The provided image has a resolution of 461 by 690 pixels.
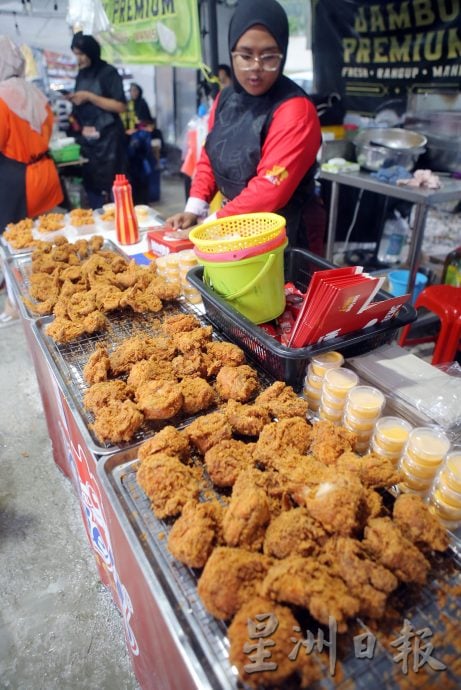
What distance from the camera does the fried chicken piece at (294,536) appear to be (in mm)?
1085

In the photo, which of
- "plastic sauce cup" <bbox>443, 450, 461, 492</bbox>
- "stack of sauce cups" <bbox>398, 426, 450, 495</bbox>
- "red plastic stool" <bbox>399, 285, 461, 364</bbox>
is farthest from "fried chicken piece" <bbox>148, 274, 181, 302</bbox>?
Result: "red plastic stool" <bbox>399, 285, 461, 364</bbox>

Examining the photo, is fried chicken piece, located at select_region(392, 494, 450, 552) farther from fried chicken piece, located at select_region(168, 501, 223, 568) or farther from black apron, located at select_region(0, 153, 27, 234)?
black apron, located at select_region(0, 153, 27, 234)

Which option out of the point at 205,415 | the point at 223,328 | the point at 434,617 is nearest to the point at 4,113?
the point at 223,328

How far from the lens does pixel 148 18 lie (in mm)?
5691

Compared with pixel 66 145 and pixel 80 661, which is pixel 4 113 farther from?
pixel 80 661

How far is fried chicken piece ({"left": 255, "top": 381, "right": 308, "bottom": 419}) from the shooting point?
58.8 inches

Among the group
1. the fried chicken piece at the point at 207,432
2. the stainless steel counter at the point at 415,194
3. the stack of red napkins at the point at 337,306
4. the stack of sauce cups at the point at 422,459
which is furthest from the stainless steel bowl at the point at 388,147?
the fried chicken piece at the point at 207,432

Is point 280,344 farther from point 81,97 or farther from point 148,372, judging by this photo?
point 81,97

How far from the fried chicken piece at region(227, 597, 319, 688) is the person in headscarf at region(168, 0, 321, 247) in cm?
218

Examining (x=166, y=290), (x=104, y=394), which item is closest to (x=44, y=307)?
(x=166, y=290)

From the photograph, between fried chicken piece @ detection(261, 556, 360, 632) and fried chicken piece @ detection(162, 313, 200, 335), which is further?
fried chicken piece @ detection(162, 313, 200, 335)

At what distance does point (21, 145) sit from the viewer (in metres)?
4.33

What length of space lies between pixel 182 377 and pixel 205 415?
22 centimetres

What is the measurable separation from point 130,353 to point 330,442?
0.89 metres
